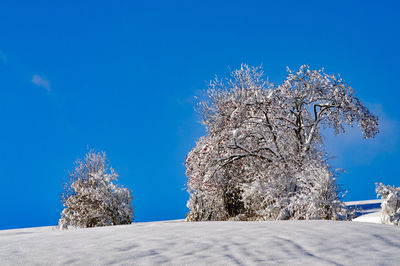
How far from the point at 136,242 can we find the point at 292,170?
9.75 metres

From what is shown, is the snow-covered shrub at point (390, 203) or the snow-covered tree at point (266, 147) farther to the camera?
the snow-covered tree at point (266, 147)

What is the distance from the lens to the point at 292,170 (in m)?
13.4

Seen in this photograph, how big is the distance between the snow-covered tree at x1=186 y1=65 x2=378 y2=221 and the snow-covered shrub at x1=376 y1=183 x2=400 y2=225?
9.02 feet

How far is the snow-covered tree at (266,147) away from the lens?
13.4 m

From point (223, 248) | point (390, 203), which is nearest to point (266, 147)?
point (390, 203)

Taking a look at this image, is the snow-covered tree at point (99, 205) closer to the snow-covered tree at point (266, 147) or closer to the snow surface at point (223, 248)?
the snow-covered tree at point (266, 147)

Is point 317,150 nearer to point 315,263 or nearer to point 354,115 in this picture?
point 354,115

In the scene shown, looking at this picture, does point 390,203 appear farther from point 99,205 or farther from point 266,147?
point 99,205

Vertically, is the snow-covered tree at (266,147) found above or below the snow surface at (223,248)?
above

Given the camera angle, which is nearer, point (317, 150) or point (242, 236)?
point (242, 236)

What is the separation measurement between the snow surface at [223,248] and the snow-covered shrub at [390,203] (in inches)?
208

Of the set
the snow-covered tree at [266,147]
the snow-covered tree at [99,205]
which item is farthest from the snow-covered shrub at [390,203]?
the snow-covered tree at [99,205]

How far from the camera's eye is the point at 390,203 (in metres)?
10.2

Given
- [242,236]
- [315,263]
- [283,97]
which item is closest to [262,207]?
[283,97]
